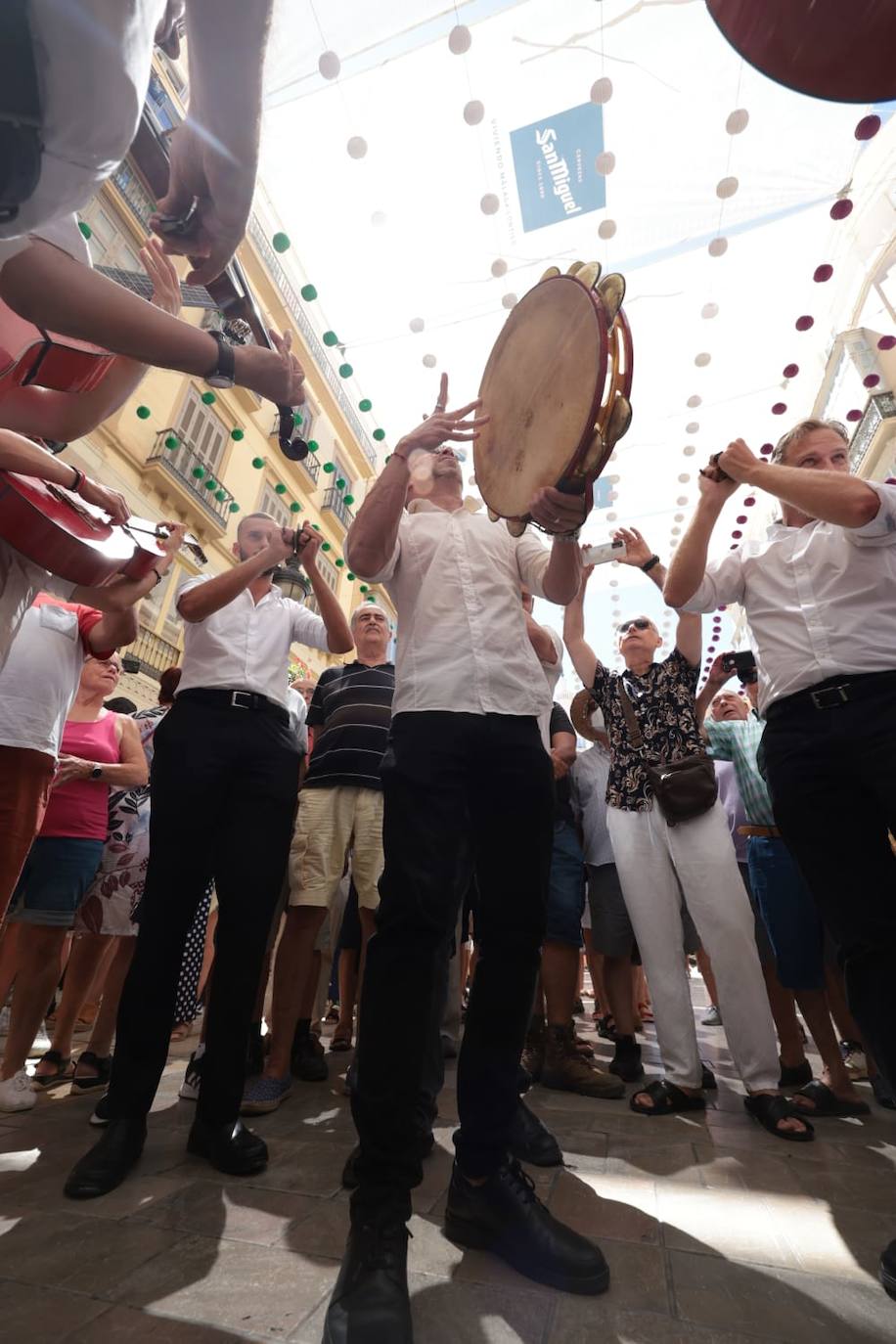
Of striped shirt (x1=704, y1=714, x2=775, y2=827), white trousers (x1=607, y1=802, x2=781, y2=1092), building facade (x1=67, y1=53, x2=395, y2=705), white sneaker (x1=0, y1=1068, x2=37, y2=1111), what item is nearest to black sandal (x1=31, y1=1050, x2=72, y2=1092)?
white sneaker (x1=0, y1=1068, x2=37, y2=1111)

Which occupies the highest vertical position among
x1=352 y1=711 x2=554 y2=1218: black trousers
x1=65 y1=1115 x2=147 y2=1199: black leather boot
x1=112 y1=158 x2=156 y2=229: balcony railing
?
x1=112 y1=158 x2=156 y2=229: balcony railing

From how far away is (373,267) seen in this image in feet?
21.6

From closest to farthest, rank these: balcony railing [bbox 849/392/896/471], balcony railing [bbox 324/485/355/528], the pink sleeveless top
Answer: the pink sleeveless top → balcony railing [bbox 849/392/896/471] → balcony railing [bbox 324/485/355/528]

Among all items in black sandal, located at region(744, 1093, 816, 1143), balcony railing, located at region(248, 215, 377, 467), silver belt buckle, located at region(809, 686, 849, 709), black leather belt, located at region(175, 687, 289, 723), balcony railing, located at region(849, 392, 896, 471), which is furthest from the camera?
balcony railing, located at region(849, 392, 896, 471)

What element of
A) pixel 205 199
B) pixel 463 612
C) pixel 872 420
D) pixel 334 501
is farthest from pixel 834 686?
pixel 334 501

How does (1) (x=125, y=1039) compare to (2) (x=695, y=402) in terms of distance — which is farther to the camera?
(2) (x=695, y=402)

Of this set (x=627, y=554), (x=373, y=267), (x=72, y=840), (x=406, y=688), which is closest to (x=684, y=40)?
(x=373, y=267)

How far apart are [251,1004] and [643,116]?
6852mm

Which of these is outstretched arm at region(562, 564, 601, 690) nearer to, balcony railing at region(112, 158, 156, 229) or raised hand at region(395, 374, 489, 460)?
raised hand at region(395, 374, 489, 460)

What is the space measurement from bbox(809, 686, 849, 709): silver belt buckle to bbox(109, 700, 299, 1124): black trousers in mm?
1589

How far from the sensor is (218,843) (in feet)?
6.80

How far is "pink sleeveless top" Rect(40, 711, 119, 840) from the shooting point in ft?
9.34

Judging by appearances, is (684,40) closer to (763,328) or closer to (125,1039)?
(763,328)

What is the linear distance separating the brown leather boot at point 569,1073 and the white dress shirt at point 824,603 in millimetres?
1729
